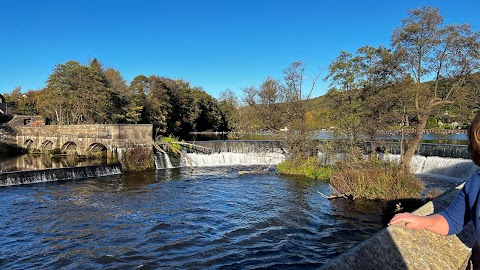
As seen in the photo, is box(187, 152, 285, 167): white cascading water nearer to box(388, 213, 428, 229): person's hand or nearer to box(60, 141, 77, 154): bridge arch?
box(60, 141, 77, 154): bridge arch

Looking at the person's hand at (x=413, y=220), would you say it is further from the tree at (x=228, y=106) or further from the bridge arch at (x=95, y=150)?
the tree at (x=228, y=106)

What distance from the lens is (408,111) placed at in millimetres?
16797

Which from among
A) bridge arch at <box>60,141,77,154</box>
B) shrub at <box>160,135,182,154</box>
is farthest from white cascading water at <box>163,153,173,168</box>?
bridge arch at <box>60,141,77,154</box>

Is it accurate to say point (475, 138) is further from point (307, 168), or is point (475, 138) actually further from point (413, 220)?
point (307, 168)

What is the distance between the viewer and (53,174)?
56.0 ft

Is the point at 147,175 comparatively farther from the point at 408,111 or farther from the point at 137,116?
the point at 137,116

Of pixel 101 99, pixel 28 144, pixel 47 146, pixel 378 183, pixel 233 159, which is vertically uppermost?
pixel 101 99

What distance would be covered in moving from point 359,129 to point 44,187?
15.0m

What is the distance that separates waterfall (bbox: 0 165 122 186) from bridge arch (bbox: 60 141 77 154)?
8.44 meters

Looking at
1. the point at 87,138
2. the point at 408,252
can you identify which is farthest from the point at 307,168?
the point at 408,252

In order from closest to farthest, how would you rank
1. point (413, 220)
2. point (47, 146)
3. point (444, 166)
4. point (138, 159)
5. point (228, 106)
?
point (413, 220) → point (444, 166) → point (138, 159) → point (47, 146) → point (228, 106)

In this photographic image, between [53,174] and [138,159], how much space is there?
511cm

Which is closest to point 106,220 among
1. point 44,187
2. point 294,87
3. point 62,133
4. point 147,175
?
point 44,187

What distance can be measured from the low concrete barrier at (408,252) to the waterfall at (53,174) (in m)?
17.7
